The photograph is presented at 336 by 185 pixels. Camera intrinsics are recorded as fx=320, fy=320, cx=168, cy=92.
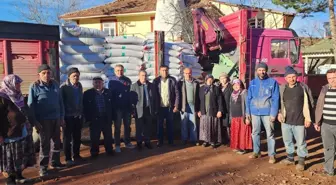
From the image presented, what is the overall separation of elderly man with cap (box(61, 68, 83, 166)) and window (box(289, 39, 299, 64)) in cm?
515

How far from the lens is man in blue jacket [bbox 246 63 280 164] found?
5309mm

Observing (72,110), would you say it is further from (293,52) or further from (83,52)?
(293,52)

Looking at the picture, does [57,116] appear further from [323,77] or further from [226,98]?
[323,77]

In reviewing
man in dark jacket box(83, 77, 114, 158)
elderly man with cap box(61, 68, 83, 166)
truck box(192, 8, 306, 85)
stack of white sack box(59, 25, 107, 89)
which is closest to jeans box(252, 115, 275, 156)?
truck box(192, 8, 306, 85)

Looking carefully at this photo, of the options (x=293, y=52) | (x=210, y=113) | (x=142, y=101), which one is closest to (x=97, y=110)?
(x=142, y=101)

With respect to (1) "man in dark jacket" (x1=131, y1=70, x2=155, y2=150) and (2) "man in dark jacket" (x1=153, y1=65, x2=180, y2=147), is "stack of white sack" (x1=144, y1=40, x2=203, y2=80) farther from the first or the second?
(1) "man in dark jacket" (x1=131, y1=70, x2=155, y2=150)

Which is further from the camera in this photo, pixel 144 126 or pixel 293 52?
pixel 293 52

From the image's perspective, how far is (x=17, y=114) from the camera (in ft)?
14.2

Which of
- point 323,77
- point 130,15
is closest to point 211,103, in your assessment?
point 323,77

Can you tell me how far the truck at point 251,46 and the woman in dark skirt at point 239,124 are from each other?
4.33ft

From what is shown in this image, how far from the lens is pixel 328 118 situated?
4.67 meters

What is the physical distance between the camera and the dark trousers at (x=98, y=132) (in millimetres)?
5730

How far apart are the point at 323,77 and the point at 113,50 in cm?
736

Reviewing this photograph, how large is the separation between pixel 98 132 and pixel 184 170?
1.72m
